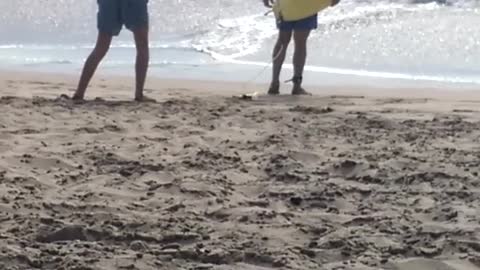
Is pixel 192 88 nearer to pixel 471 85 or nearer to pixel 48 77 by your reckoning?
pixel 48 77

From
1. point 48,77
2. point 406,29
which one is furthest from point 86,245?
point 406,29

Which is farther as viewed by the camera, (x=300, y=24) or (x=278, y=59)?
(x=278, y=59)

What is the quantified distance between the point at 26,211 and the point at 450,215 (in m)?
1.72

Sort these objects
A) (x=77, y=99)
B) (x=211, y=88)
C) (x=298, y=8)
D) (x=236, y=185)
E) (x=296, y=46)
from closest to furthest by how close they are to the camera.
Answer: (x=236, y=185)
(x=77, y=99)
(x=298, y=8)
(x=296, y=46)
(x=211, y=88)

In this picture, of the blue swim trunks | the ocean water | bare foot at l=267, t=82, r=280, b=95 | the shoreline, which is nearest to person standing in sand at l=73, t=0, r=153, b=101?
the blue swim trunks

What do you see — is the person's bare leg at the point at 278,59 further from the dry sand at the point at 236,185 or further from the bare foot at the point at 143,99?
the bare foot at the point at 143,99

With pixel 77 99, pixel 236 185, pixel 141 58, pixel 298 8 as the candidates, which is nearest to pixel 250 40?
pixel 298 8

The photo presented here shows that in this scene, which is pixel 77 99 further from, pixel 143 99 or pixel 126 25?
pixel 126 25

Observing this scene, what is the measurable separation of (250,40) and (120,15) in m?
5.83

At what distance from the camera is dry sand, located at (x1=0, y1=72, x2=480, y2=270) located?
411cm

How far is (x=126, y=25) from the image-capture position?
8.00 metres

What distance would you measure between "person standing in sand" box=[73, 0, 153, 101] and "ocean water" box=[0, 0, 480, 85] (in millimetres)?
2657

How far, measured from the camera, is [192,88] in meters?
9.52

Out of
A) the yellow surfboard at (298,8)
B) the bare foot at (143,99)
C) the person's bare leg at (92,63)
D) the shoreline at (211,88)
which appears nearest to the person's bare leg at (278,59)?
the shoreline at (211,88)
